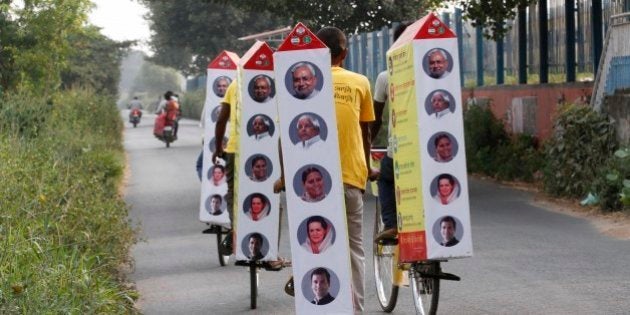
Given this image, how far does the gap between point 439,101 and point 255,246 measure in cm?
247

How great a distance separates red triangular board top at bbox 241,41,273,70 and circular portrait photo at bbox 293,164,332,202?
2267 millimetres

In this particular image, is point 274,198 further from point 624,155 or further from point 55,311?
point 624,155

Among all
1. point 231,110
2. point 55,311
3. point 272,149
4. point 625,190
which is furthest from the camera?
point 625,190

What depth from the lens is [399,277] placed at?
9898 millimetres

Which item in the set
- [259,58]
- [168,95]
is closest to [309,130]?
[259,58]

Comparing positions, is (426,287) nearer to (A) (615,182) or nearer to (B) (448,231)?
(B) (448,231)

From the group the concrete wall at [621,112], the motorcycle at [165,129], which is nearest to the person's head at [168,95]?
the motorcycle at [165,129]

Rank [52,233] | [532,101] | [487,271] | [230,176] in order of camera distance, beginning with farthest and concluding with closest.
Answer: [532,101] < [230,176] < [487,271] < [52,233]

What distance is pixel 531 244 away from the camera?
559 inches

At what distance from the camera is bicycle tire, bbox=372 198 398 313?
397 inches

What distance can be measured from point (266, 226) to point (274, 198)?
0.21 meters

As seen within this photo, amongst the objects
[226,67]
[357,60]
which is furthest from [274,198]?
[357,60]

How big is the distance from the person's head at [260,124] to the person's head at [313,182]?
7.63 ft

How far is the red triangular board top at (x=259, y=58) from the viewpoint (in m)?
10.4
